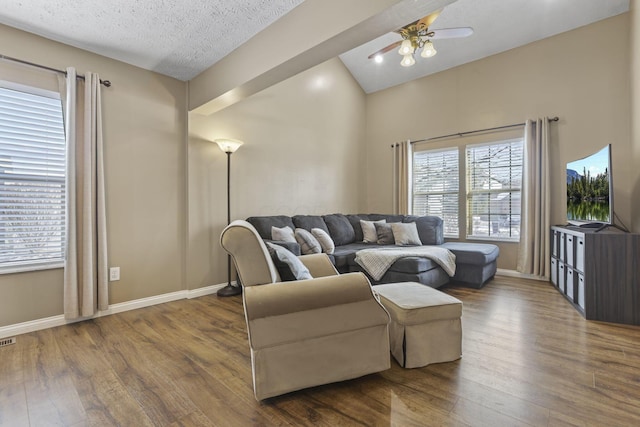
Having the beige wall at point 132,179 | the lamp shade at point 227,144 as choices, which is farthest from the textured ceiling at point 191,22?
the lamp shade at point 227,144

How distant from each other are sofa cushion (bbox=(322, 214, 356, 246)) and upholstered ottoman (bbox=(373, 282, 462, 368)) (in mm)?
2513

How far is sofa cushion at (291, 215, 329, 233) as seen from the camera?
4195 millimetres

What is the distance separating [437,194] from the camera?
17.3 ft

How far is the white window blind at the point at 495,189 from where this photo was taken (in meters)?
4.50

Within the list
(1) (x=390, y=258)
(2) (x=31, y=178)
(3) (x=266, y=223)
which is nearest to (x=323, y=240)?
(3) (x=266, y=223)

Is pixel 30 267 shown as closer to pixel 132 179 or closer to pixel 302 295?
pixel 132 179

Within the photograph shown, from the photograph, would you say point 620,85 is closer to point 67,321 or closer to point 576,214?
point 576,214

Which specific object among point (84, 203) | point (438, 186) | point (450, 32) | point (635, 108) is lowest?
point (84, 203)

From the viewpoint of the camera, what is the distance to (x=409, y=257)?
3396 millimetres

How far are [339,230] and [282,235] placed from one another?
1.26 metres

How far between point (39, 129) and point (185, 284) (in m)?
2.00

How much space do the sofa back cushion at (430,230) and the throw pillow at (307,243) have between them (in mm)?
1787

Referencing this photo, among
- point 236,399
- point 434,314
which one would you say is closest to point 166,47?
point 236,399

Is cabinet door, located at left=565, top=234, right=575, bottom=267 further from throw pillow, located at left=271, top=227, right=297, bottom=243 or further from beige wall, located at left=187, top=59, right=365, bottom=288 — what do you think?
beige wall, located at left=187, top=59, right=365, bottom=288
